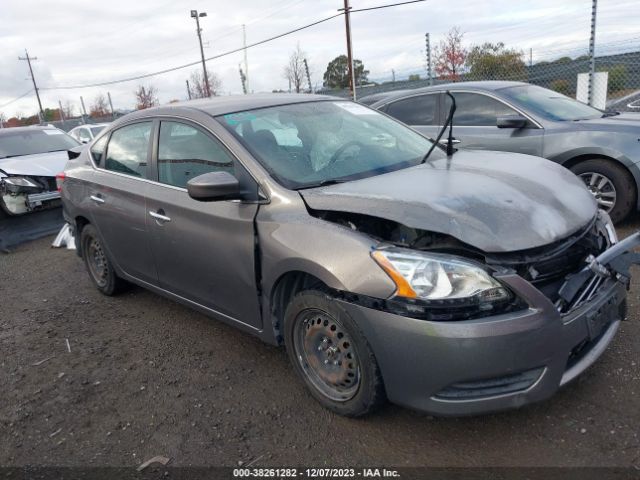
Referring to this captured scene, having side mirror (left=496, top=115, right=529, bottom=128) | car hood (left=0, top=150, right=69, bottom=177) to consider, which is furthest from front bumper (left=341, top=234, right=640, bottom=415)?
car hood (left=0, top=150, right=69, bottom=177)

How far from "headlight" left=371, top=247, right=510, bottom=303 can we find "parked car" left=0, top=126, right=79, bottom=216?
6488mm

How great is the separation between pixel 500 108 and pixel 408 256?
14.3 feet

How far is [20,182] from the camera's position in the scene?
7254 mm

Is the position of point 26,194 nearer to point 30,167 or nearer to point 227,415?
point 30,167

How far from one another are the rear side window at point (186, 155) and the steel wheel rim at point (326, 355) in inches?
40.8

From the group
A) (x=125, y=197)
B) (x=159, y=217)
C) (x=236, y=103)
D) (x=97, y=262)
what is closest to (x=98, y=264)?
(x=97, y=262)

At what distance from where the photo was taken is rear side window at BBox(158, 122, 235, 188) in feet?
10.9

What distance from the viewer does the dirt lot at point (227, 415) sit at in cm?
254

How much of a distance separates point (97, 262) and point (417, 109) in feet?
13.9

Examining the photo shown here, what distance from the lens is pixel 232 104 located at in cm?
370

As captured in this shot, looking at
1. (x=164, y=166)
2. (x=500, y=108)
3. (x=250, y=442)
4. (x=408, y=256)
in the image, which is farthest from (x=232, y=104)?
(x=500, y=108)

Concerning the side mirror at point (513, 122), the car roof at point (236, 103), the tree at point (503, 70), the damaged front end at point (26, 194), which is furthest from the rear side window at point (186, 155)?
the tree at point (503, 70)

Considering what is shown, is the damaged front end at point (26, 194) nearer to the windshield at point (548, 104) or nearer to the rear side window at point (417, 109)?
the rear side window at point (417, 109)

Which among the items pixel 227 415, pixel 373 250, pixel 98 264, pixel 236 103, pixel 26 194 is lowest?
pixel 227 415
